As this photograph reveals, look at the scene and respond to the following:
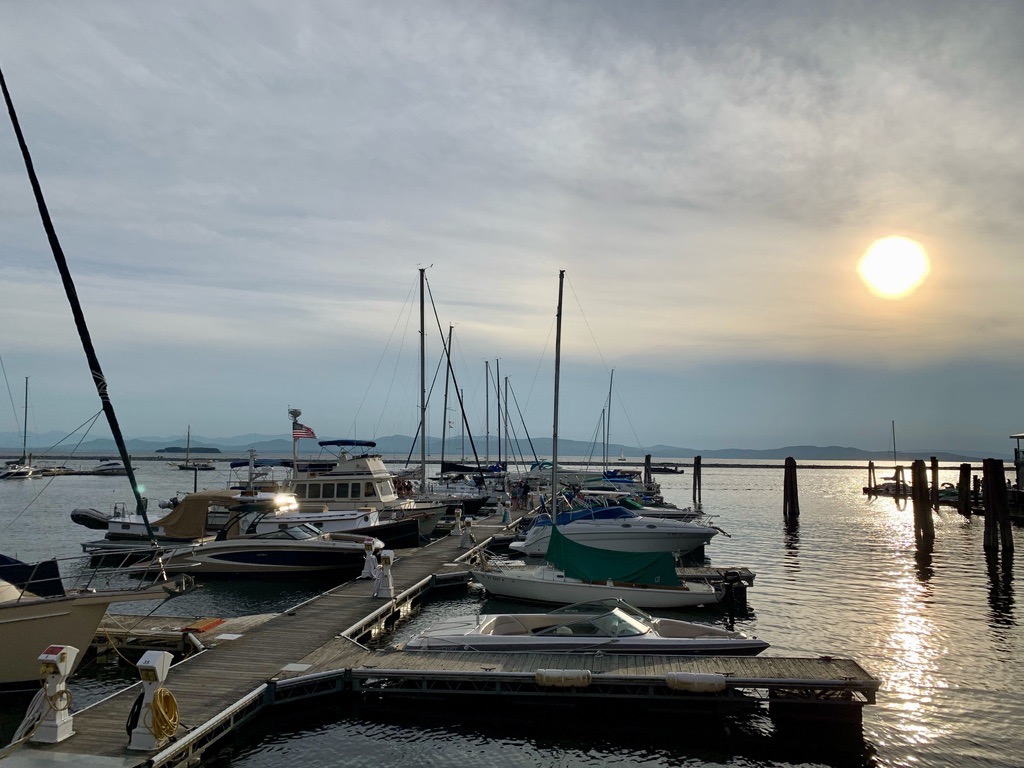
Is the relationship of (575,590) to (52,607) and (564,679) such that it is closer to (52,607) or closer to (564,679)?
(564,679)

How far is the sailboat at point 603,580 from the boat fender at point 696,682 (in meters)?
7.95

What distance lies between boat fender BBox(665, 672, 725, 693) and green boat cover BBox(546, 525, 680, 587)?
8208 millimetres

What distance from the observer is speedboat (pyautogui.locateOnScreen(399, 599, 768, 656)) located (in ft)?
50.6

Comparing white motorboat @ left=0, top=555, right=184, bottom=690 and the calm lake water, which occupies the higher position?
white motorboat @ left=0, top=555, right=184, bottom=690

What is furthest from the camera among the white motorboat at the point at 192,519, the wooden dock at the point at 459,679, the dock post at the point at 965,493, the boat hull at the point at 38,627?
the dock post at the point at 965,493

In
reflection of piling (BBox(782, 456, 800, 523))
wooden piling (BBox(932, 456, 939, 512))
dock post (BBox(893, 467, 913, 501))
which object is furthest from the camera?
dock post (BBox(893, 467, 913, 501))

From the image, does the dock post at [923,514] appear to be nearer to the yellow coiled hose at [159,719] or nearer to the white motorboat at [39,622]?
the white motorboat at [39,622]

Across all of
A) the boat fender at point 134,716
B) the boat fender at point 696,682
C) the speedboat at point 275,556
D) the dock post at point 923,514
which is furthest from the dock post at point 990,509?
the boat fender at point 134,716

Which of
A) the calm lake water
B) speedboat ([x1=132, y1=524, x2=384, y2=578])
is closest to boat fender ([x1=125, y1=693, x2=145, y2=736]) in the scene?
the calm lake water

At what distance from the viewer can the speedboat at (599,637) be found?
15.4 m

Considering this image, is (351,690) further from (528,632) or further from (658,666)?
(658,666)

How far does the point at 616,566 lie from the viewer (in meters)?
22.0

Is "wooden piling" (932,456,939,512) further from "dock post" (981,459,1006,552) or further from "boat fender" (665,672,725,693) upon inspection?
→ "boat fender" (665,672,725,693)

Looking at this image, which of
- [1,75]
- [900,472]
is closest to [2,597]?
[1,75]
